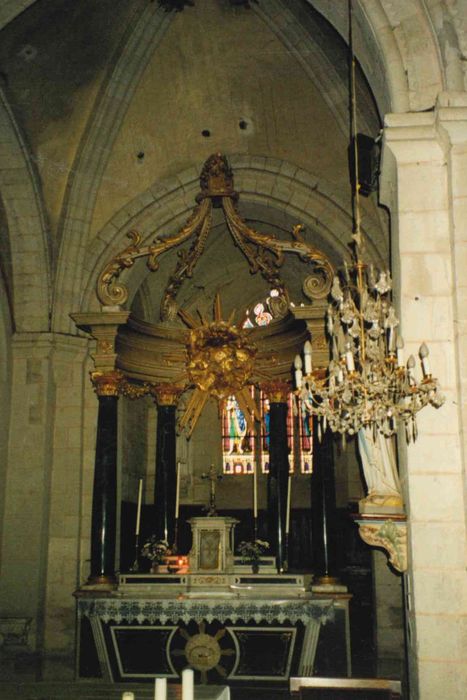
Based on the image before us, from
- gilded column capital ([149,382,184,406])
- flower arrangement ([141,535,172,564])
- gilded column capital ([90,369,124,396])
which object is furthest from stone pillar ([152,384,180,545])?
flower arrangement ([141,535,172,564])

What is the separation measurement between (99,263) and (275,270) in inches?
114

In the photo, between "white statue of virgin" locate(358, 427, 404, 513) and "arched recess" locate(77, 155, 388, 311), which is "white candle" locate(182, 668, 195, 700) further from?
"arched recess" locate(77, 155, 388, 311)

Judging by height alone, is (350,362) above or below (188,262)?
below

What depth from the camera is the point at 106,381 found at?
10.3 meters

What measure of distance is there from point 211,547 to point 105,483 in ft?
5.51

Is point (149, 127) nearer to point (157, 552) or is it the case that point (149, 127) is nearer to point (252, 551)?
point (157, 552)

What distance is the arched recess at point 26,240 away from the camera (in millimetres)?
11148

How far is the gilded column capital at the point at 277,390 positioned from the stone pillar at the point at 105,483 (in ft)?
6.64

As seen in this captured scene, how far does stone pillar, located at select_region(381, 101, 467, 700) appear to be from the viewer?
17.6 feet

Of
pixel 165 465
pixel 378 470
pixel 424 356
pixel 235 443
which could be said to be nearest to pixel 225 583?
pixel 165 465

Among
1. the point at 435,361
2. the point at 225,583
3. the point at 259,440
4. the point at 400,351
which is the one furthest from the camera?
the point at 259,440

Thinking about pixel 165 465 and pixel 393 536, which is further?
pixel 165 465

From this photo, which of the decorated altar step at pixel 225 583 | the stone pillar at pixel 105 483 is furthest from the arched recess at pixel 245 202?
the decorated altar step at pixel 225 583

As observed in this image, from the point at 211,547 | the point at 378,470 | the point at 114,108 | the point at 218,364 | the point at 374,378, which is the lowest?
the point at 211,547
